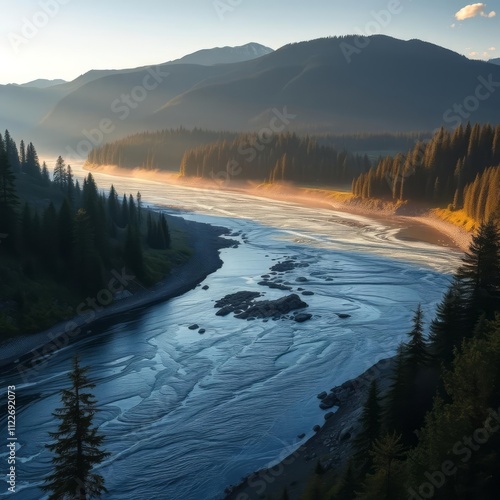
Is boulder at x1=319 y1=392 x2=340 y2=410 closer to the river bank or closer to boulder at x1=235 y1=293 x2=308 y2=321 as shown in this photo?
boulder at x1=235 y1=293 x2=308 y2=321

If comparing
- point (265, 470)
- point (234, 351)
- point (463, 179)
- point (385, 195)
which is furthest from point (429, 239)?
point (265, 470)

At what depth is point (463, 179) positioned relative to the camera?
134m

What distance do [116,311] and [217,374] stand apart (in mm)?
24241

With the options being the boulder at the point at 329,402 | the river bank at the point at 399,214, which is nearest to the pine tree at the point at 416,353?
the boulder at the point at 329,402

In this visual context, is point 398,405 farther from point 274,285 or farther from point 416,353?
point 274,285

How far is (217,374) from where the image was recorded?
47.5 metres

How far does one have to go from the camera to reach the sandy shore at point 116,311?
51.6 meters

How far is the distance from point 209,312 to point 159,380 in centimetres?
1915

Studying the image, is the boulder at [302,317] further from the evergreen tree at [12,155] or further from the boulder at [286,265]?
the evergreen tree at [12,155]

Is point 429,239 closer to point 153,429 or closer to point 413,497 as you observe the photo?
point 153,429

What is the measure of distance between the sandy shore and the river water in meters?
2.17

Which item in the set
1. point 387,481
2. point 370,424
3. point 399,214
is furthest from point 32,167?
point 387,481

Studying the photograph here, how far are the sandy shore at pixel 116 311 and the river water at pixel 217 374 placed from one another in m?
2.17

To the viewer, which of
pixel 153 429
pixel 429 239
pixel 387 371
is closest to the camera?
pixel 153 429
